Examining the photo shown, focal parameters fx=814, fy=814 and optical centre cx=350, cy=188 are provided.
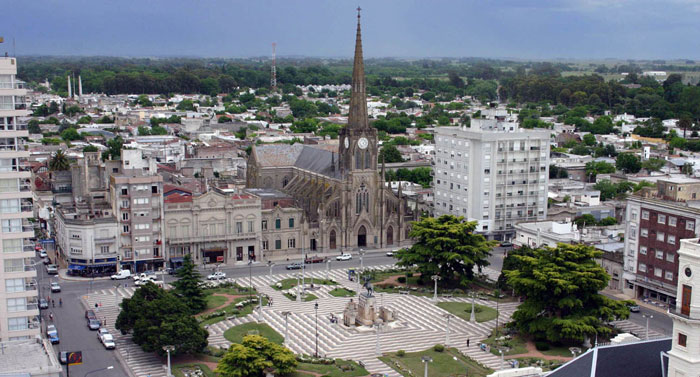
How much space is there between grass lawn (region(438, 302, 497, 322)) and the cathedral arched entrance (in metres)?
25.6

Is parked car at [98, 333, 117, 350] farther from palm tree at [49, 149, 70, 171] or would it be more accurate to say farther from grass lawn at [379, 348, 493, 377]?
palm tree at [49, 149, 70, 171]

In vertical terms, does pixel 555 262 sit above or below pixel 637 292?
above

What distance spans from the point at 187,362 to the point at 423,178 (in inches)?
3448

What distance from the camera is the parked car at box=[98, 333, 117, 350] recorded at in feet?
222

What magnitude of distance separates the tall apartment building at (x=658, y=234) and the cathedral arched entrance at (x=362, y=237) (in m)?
34.8

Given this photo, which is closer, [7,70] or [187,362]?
[7,70]

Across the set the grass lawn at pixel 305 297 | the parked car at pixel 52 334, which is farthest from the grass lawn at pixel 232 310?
the parked car at pixel 52 334

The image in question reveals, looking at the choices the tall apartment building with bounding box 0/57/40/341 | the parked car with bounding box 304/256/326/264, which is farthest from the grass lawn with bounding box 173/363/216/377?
the parked car with bounding box 304/256/326/264

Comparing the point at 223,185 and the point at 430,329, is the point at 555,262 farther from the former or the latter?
the point at 223,185

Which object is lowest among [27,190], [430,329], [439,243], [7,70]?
[430,329]

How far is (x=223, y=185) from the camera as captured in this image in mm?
123000

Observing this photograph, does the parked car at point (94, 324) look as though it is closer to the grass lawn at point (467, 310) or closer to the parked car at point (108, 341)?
the parked car at point (108, 341)

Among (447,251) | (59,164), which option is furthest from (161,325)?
(59,164)

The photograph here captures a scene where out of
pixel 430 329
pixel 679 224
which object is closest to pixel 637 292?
pixel 679 224
